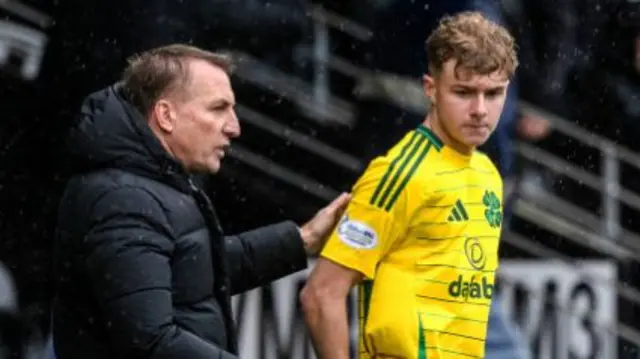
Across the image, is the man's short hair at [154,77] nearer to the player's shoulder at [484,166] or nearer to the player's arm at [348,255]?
the player's arm at [348,255]

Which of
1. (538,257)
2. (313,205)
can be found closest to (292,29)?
(313,205)

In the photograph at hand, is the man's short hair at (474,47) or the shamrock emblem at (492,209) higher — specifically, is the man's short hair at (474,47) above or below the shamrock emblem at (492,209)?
above

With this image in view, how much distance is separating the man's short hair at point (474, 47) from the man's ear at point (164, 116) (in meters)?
0.98

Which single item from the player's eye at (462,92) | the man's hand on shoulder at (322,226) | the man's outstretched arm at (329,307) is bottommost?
the man's outstretched arm at (329,307)

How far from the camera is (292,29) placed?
970 cm

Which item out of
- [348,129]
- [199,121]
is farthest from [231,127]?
[348,129]

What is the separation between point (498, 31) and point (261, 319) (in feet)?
11.3

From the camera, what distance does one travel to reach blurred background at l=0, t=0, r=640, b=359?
8.84 meters

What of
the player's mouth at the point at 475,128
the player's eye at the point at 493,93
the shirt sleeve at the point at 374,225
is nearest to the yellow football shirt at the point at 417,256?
the shirt sleeve at the point at 374,225

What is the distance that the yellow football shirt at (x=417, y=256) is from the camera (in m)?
6.25

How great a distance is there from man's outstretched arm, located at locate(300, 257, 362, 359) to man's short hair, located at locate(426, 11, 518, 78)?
1.99ft

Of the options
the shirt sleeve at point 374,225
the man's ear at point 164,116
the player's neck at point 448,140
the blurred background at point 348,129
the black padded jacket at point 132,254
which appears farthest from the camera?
the blurred background at point 348,129

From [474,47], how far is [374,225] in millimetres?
545

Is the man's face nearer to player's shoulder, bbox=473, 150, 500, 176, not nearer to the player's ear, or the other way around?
the player's ear
